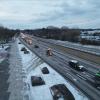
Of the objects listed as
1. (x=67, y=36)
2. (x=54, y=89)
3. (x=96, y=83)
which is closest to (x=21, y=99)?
(x=54, y=89)

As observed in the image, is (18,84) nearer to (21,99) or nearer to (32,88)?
(32,88)

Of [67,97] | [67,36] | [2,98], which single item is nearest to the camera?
[67,97]

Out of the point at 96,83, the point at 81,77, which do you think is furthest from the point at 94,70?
the point at 96,83

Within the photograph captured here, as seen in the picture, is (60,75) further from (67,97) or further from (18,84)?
(67,97)

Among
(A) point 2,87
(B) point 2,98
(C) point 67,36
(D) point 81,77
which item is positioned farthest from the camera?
(C) point 67,36

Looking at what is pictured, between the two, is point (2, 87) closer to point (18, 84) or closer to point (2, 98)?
point (18, 84)

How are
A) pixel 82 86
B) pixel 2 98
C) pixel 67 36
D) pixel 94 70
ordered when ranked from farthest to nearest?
1. pixel 67 36
2. pixel 94 70
3. pixel 82 86
4. pixel 2 98

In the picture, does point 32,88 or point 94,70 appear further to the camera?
point 94,70

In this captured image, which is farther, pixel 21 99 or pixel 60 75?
pixel 60 75

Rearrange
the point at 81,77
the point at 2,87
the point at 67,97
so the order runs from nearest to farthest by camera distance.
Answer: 1. the point at 67,97
2. the point at 2,87
3. the point at 81,77
